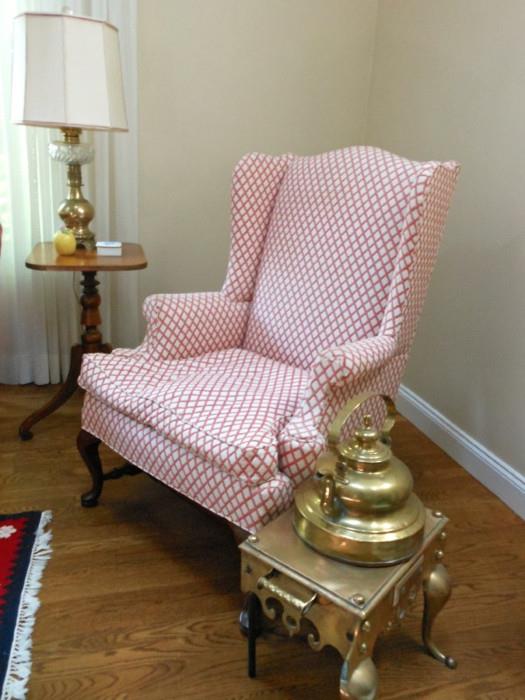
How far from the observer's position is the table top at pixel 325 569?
97cm

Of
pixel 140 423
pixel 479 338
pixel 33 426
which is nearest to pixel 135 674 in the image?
pixel 140 423

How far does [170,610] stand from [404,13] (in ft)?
7.31

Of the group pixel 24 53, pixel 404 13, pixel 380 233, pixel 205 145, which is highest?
pixel 404 13

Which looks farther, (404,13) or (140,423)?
(404,13)

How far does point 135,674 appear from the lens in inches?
47.5

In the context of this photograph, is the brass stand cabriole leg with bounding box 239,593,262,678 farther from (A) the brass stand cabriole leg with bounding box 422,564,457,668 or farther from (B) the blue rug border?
(B) the blue rug border

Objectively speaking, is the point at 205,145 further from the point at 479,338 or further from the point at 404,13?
the point at 479,338

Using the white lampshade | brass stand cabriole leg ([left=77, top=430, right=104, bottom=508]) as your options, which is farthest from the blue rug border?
the white lampshade

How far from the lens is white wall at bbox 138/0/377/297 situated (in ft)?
7.62

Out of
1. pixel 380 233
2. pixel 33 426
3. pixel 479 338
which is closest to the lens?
pixel 380 233

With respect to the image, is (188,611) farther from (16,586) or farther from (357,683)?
(357,683)

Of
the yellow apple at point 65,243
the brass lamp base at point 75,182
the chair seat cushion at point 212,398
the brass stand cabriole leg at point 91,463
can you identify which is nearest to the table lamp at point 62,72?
the brass lamp base at point 75,182

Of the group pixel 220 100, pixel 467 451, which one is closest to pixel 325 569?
pixel 467 451

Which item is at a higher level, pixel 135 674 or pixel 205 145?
pixel 205 145
